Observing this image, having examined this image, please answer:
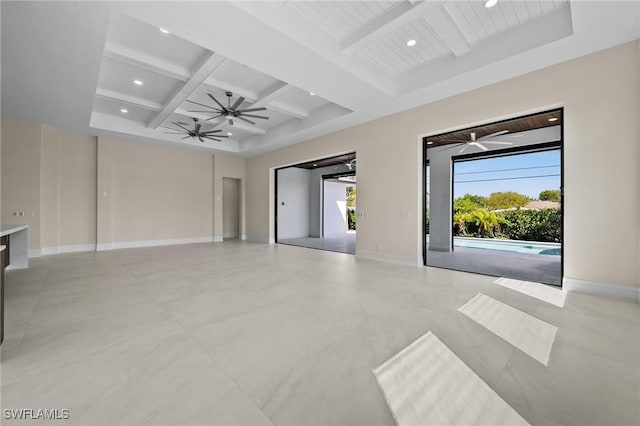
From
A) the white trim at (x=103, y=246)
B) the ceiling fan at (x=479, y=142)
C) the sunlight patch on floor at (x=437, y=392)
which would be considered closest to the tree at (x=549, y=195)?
the ceiling fan at (x=479, y=142)

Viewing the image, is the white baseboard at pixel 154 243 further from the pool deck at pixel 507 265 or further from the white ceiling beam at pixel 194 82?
the pool deck at pixel 507 265

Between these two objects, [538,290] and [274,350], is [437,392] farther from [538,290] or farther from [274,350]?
[538,290]

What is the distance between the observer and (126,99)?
5742 millimetres

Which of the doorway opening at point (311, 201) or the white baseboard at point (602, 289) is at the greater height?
the doorway opening at point (311, 201)

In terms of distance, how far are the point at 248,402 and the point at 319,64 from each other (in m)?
4.19

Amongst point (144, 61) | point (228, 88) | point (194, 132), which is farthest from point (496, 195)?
point (144, 61)

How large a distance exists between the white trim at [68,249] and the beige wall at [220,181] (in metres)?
3.58

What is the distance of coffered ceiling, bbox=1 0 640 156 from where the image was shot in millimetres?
3104

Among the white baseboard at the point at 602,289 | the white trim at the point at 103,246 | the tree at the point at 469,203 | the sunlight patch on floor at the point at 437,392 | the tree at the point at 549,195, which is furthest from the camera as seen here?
the tree at the point at 469,203

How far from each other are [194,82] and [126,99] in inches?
79.5

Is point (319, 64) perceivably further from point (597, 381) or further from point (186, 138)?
point (186, 138)

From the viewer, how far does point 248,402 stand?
156cm

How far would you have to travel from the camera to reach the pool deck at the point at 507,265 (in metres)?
4.63

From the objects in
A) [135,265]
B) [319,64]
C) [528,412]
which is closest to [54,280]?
[135,265]
